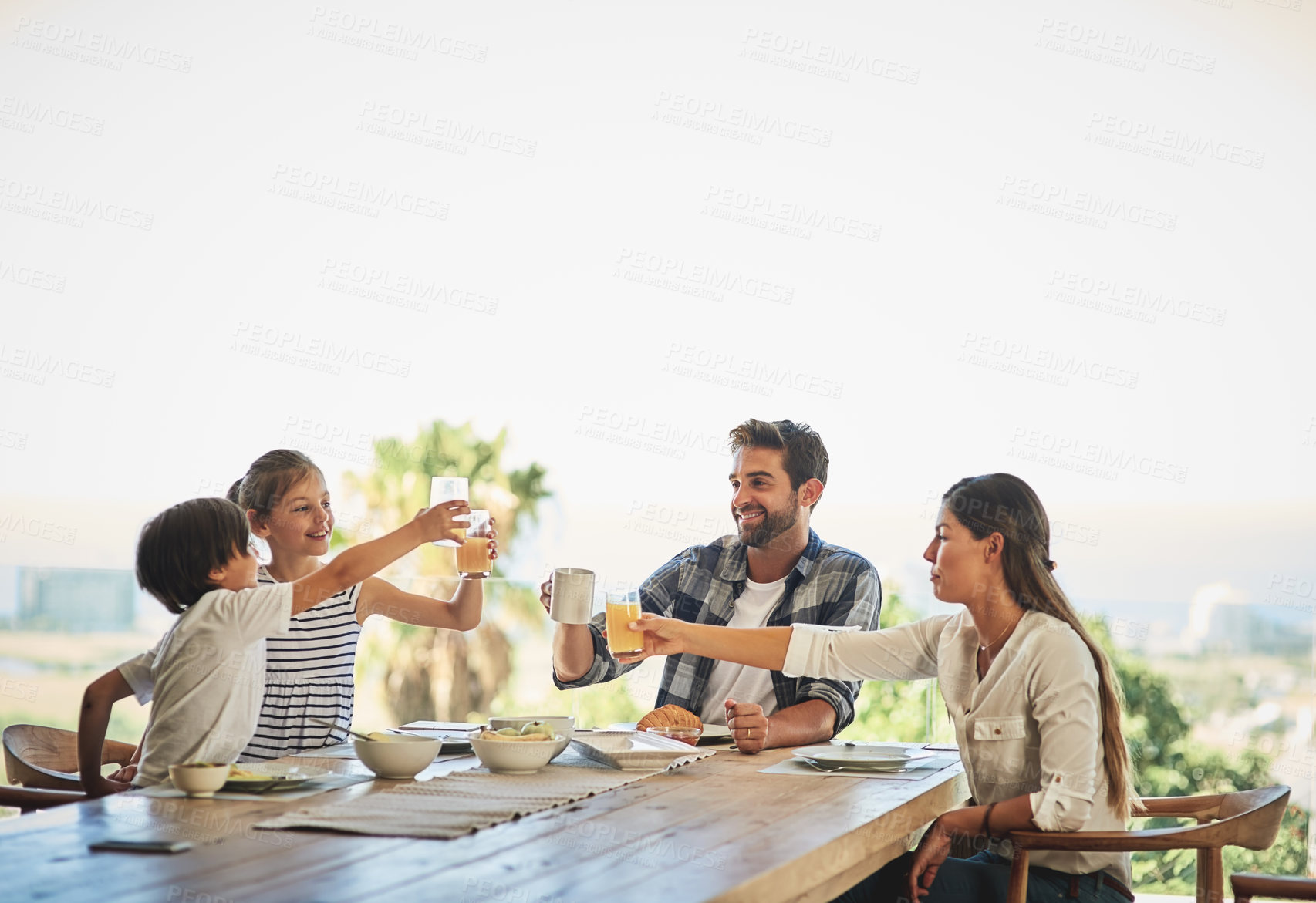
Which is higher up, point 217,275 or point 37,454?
point 217,275

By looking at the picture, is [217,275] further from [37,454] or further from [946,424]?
[946,424]

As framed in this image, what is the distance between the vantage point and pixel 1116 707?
2.22 metres

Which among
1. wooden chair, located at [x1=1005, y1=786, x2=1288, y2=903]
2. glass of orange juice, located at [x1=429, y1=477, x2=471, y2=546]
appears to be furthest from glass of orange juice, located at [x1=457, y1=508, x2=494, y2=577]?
wooden chair, located at [x1=1005, y1=786, x2=1288, y2=903]

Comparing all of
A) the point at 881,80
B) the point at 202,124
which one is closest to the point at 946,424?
the point at 881,80

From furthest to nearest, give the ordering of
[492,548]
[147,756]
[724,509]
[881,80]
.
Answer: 1. [724,509]
2. [881,80]
3. [492,548]
4. [147,756]

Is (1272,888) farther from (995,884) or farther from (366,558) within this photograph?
(366,558)

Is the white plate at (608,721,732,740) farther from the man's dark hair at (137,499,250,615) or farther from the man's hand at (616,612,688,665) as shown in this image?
the man's dark hair at (137,499,250,615)

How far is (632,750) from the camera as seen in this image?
2.33 meters

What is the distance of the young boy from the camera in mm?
2143

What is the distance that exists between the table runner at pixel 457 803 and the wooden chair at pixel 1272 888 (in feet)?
3.41

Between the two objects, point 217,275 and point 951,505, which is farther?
point 217,275

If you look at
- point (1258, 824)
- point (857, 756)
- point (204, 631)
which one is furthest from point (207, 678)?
point (1258, 824)

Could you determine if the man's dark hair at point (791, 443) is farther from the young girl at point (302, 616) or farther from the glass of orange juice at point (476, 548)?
the glass of orange juice at point (476, 548)

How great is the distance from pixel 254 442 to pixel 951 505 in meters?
8.64
